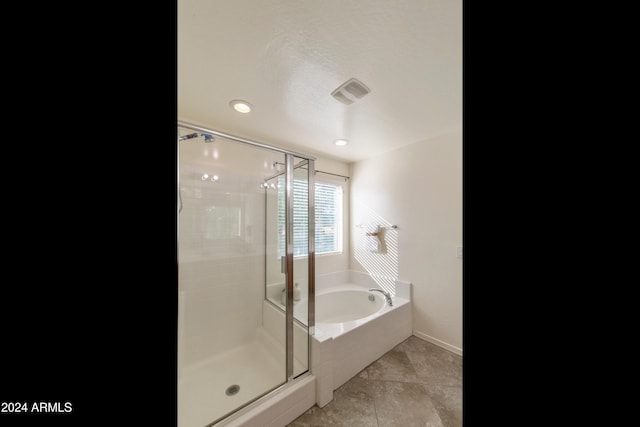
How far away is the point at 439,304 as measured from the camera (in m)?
2.01

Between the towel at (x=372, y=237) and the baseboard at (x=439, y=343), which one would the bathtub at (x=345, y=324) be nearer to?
the baseboard at (x=439, y=343)

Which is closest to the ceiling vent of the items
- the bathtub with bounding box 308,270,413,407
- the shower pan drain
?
the bathtub with bounding box 308,270,413,407

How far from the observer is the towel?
2.51 meters

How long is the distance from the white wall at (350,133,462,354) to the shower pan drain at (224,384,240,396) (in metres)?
1.74

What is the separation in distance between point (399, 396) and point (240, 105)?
7.81 ft

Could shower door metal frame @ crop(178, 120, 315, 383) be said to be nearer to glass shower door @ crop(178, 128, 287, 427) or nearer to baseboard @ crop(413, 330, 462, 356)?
glass shower door @ crop(178, 128, 287, 427)

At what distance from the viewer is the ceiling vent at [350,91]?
1.28 metres

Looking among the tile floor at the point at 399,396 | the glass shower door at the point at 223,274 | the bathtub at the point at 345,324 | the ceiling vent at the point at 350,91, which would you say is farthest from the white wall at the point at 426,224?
the glass shower door at the point at 223,274
